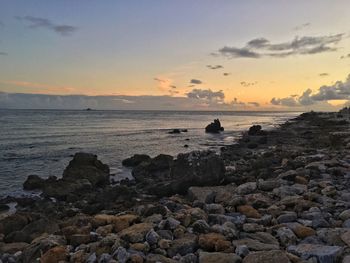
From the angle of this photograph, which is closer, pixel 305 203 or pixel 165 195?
pixel 305 203

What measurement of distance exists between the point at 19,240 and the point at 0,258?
1.57 metres

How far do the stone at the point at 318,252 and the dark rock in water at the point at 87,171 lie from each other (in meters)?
12.6

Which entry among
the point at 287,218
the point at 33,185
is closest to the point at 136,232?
the point at 287,218

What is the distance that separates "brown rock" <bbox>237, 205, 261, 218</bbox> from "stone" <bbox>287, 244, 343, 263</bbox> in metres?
1.84

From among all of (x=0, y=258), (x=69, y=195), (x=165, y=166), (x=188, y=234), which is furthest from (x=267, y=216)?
(x=165, y=166)

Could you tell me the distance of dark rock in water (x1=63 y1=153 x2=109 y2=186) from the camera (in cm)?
1770

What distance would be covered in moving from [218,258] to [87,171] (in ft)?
43.9

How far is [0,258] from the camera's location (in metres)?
6.96

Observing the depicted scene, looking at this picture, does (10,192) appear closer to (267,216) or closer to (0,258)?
(0,258)

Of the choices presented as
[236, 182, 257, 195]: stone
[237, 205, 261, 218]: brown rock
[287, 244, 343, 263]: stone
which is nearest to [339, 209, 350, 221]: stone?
[237, 205, 261, 218]: brown rock

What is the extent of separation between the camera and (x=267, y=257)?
5480mm

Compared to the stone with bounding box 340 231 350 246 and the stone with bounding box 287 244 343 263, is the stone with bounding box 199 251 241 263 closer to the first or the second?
the stone with bounding box 287 244 343 263

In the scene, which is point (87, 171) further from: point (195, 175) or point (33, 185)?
point (195, 175)

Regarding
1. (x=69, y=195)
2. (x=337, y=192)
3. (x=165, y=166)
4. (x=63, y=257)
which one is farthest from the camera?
(x=165, y=166)
